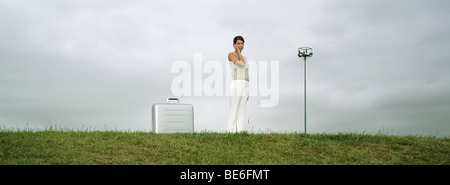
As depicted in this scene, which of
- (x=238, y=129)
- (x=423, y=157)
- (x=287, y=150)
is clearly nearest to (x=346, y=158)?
(x=287, y=150)

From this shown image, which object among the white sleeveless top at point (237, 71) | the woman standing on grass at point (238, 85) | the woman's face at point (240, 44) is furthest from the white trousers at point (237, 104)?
the woman's face at point (240, 44)

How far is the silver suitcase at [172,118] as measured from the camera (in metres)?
10.2

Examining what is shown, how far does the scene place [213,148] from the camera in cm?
927

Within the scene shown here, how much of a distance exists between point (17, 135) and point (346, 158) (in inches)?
337

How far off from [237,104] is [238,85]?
0.54 metres

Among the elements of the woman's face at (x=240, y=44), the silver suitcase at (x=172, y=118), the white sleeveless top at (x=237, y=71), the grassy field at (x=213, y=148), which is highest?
the woman's face at (x=240, y=44)

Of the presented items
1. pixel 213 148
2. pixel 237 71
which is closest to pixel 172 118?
pixel 213 148

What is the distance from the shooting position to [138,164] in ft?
25.6

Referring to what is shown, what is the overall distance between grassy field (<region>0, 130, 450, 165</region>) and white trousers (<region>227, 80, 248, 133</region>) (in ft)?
1.88

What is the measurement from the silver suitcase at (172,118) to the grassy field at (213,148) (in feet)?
0.81

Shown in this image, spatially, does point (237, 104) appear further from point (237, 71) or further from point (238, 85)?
point (237, 71)

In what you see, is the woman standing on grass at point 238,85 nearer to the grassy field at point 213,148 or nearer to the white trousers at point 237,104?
the white trousers at point 237,104

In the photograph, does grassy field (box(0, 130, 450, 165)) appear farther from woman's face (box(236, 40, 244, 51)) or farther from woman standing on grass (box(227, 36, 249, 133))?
woman's face (box(236, 40, 244, 51))
